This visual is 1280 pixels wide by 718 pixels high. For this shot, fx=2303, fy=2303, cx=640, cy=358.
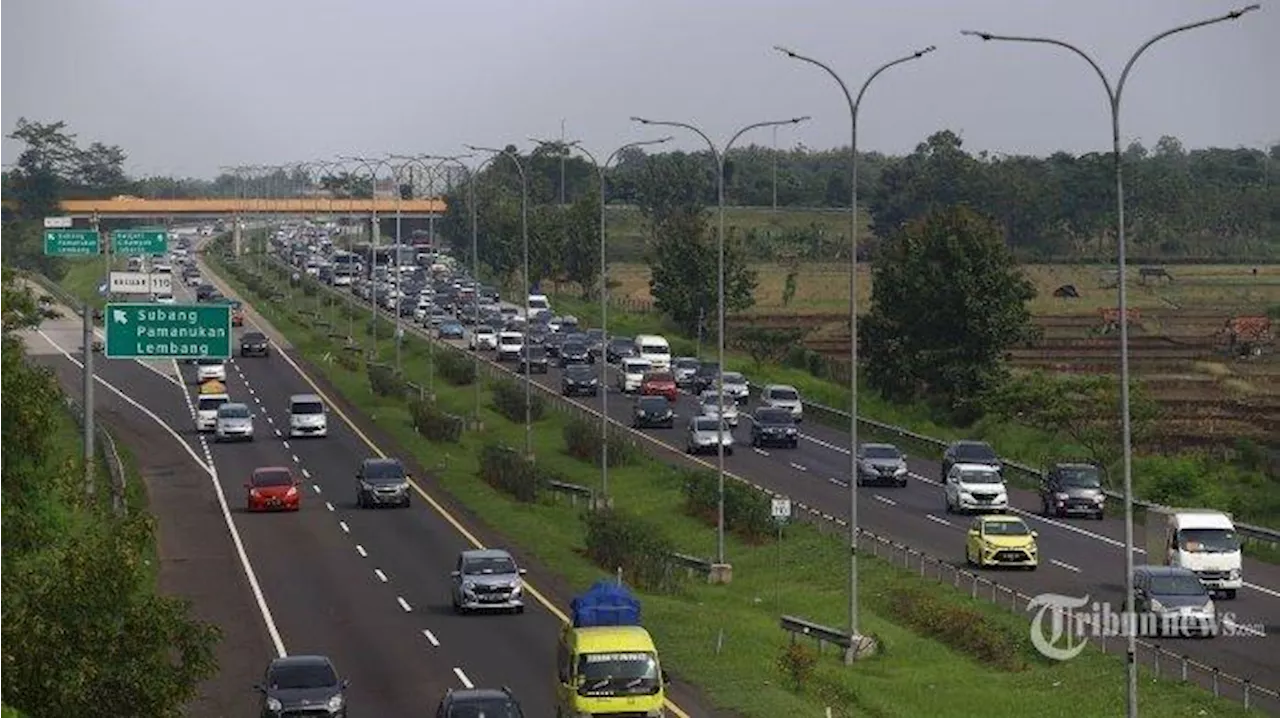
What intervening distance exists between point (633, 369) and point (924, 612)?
6124 cm

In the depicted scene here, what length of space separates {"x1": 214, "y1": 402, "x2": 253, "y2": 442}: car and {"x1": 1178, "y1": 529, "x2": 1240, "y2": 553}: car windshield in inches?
1853

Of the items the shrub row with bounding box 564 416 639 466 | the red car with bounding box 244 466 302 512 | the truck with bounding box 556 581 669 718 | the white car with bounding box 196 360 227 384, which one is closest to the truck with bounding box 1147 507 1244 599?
the truck with bounding box 556 581 669 718

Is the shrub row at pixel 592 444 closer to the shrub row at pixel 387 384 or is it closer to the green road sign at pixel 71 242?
the shrub row at pixel 387 384

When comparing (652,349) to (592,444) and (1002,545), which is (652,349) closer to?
(592,444)

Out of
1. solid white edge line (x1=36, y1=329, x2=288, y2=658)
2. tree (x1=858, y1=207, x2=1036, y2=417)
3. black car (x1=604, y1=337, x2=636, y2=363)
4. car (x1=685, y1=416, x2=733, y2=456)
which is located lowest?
solid white edge line (x1=36, y1=329, x2=288, y2=658)

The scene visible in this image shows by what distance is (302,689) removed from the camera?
36.2 meters

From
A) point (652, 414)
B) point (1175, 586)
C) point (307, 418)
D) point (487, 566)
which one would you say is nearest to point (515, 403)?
point (652, 414)

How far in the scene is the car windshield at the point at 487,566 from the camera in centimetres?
5084

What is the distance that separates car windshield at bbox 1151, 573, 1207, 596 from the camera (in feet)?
156

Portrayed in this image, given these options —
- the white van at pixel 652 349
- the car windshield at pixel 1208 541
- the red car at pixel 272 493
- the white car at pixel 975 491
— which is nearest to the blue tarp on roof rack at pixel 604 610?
the car windshield at pixel 1208 541

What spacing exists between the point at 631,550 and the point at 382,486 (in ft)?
53.8

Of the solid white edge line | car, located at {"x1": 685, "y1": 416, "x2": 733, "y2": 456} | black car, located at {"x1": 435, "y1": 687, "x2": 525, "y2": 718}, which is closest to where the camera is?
black car, located at {"x1": 435, "y1": 687, "x2": 525, "y2": 718}

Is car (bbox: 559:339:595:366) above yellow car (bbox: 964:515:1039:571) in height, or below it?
above

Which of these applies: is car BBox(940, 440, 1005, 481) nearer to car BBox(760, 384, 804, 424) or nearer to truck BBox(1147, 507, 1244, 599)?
car BBox(760, 384, 804, 424)
